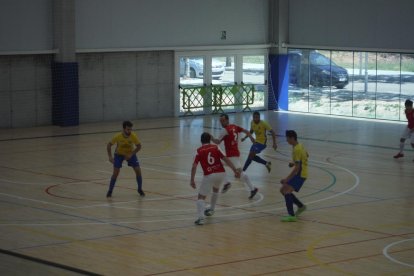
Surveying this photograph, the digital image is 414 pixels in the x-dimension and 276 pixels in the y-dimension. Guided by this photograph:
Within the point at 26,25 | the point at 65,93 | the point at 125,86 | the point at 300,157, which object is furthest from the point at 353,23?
the point at 300,157

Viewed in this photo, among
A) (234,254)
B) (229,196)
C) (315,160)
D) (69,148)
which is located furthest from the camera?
(69,148)

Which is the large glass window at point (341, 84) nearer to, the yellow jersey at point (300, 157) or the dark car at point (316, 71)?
the dark car at point (316, 71)

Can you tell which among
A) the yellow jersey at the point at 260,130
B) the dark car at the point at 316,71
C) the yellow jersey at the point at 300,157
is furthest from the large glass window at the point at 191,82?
the yellow jersey at the point at 300,157

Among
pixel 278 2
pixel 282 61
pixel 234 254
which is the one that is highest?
pixel 278 2

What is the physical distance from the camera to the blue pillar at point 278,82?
48.2 meters

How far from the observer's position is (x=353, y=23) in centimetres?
4438

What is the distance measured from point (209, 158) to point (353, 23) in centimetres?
2612

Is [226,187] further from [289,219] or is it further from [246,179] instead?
[289,219]

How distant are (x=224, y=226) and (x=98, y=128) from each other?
2045 centimetres

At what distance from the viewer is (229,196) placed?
78.6 ft

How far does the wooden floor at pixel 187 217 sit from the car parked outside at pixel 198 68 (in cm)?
1099

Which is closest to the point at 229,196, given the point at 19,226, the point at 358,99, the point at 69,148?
the point at 19,226

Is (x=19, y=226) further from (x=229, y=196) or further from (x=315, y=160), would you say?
(x=315, y=160)

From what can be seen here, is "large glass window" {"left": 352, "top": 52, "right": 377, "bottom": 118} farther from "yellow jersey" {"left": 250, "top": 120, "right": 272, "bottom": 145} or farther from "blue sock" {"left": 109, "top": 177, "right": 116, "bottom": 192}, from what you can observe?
"blue sock" {"left": 109, "top": 177, "right": 116, "bottom": 192}
